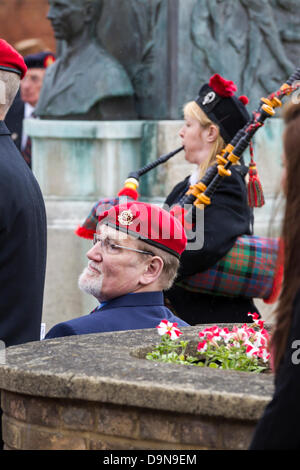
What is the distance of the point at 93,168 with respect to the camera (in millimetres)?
7465

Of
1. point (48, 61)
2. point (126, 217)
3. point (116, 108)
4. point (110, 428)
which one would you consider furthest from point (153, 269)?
point (48, 61)

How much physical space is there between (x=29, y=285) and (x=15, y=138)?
4939 millimetres

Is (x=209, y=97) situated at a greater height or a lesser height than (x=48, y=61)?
lesser

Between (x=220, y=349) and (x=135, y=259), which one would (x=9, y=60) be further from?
(x=220, y=349)

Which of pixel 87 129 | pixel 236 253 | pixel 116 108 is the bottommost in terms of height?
pixel 236 253

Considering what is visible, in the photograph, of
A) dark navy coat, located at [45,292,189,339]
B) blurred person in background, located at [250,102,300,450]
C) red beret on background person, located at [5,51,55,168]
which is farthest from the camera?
red beret on background person, located at [5,51,55,168]

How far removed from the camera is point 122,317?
354cm

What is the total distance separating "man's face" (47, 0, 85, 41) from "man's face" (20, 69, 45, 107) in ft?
4.25

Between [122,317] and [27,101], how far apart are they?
5623 millimetres

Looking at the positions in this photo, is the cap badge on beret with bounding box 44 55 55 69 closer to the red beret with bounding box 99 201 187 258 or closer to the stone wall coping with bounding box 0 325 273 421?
the red beret with bounding box 99 201 187 258

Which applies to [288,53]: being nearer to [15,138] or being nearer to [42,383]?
[15,138]

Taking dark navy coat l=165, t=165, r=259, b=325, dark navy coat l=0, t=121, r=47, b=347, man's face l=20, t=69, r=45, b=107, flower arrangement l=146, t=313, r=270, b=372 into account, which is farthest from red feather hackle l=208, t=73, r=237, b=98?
man's face l=20, t=69, r=45, b=107

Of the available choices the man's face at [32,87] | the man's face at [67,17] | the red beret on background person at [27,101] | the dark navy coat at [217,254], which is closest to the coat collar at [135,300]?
→ the dark navy coat at [217,254]

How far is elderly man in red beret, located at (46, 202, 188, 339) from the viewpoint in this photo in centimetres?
370
